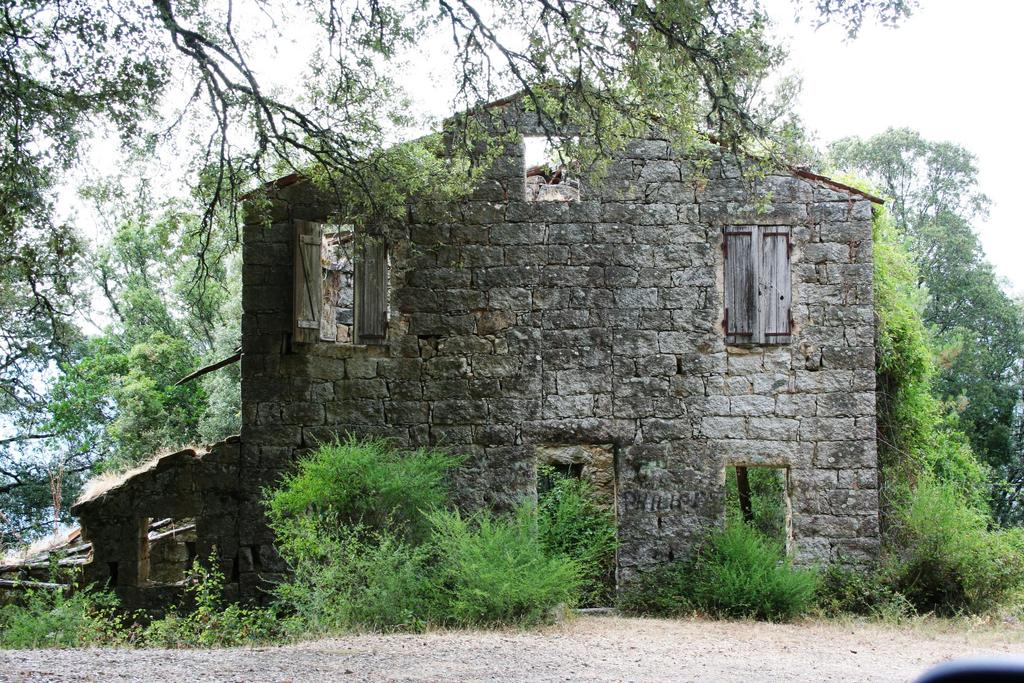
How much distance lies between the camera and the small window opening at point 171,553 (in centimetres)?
1270

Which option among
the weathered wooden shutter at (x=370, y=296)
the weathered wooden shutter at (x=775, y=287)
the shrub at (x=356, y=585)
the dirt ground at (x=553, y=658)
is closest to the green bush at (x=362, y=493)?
the shrub at (x=356, y=585)

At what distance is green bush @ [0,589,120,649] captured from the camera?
8.78 m

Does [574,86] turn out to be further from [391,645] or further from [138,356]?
[138,356]

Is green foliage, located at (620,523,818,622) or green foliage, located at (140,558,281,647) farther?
green foliage, located at (620,523,818,622)

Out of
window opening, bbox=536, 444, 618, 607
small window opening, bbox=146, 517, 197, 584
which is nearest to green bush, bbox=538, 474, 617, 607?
window opening, bbox=536, 444, 618, 607

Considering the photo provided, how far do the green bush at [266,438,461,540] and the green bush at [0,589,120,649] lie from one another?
187 cm

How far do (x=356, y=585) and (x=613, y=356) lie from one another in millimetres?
3700

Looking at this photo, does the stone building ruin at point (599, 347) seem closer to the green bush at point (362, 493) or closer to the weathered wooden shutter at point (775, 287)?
the weathered wooden shutter at point (775, 287)

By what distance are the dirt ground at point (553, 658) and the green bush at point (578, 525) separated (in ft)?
10.7

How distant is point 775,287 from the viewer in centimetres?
1072

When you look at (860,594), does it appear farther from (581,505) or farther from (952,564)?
(581,505)

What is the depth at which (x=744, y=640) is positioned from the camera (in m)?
8.25

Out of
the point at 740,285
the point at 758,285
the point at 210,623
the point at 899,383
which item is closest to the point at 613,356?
the point at 740,285

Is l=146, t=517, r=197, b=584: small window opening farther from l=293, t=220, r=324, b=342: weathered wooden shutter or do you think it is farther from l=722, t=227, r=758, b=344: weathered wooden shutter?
l=722, t=227, r=758, b=344: weathered wooden shutter
